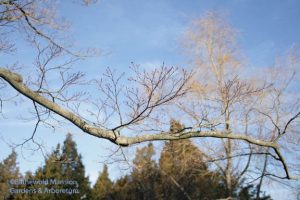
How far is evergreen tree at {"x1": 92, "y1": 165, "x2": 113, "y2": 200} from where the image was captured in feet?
88.3

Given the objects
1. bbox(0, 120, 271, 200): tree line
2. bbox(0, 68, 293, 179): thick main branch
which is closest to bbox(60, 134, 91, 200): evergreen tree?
bbox(0, 120, 271, 200): tree line

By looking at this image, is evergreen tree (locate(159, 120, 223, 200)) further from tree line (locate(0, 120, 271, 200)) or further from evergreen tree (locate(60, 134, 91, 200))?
evergreen tree (locate(60, 134, 91, 200))

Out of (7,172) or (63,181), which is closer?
(63,181)

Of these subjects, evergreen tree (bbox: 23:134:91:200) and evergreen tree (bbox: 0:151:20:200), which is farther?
evergreen tree (bbox: 0:151:20:200)

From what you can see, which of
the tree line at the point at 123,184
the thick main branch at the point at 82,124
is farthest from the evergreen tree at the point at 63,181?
the thick main branch at the point at 82,124

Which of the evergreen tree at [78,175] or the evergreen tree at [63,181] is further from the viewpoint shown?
the evergreen tree at [78,175]

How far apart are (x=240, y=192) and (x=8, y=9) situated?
15811 mm

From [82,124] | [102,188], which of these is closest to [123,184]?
[102,188]

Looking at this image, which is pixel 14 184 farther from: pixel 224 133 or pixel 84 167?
pixel 224 133

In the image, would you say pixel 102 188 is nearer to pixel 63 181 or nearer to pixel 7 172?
pixel 63 181

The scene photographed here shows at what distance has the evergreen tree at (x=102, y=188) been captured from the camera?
2691 centimetres

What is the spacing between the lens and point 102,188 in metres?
27.5

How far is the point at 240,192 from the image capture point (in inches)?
731

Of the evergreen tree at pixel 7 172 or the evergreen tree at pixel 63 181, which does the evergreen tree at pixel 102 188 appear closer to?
the evergreen tree at pixel 63 181
